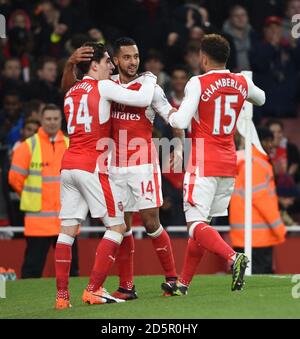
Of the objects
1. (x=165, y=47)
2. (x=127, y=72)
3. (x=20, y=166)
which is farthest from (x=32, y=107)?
(x=127, y=72)

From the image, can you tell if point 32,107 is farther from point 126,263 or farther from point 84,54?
point 84,54

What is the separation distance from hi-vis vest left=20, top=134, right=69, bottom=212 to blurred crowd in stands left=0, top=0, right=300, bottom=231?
149cm

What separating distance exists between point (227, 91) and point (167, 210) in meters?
5.19

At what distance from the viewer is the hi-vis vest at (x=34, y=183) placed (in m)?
15.2

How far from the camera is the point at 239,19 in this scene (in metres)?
19.3

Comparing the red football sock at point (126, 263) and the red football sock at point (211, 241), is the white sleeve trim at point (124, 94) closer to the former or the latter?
the red football sock at point (211, 241)

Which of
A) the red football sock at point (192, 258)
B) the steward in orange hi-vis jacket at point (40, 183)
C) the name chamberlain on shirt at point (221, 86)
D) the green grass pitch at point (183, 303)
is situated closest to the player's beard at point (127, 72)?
the name chamberlain on shirt at point (221, 86)

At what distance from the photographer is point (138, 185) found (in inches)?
455

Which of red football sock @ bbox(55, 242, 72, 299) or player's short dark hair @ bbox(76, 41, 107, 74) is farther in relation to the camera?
player's short dark hair @ bbox(76, 41, 107, 74)

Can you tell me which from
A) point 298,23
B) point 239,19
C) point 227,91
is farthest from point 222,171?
point 239,19

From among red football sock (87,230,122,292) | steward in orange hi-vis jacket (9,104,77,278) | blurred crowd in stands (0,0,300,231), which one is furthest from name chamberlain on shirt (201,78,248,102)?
blurred crowd in stands (0,0,300,231)

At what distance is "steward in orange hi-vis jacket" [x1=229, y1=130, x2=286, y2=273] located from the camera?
1507 cm

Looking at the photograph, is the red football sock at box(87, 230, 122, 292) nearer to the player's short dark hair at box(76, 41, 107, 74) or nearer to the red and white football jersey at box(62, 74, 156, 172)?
the red and white football jersey at box(62, 74, 156, 172)

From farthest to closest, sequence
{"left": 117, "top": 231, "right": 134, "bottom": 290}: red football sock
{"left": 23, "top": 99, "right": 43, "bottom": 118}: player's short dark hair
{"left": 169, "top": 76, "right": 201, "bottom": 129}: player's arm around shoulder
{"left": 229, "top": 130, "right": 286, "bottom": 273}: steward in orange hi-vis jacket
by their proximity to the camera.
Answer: {"left": 23, "top": 99, "right": 43, "bottom": 118}: player's short dark hair, {"left": 229, "top": 130, "right": 286, "bottom": 273}: steward in orange hi-vis jacket, {"left": 117, "top": 231, "right": 134, "bottom": 290}: red football sock, {"left": 169, "top": 76, "right": 201, "bottom": 129}: player's arm around shoulder
